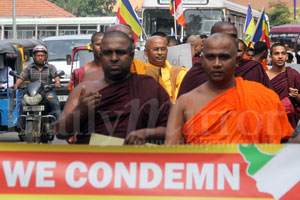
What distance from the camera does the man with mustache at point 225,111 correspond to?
14.3 ft

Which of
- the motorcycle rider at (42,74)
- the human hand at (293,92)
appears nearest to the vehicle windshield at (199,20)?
the motorcycle rider at (42,74)

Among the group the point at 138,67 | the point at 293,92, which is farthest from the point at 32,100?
the point at 293,92

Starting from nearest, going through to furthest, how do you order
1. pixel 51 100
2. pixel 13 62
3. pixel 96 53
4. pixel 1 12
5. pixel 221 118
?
pixel 221 118
pixel 96 53
pixel 51 100
pixel 13 62
pixel 1 12

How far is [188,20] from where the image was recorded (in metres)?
19.7

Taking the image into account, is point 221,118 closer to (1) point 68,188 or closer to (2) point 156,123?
(2) point 156,123

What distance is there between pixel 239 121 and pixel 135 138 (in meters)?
0.64

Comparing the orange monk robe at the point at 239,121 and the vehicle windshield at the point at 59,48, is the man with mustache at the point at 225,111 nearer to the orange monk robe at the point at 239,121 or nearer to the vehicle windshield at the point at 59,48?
the orange monk robe at the point at 239,121

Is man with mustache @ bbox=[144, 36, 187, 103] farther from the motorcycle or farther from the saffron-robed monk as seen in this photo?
the motorcycle

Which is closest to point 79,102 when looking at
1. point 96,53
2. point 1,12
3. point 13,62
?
point 96,53

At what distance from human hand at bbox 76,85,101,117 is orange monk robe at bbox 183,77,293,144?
0.57 m

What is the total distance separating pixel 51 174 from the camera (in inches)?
158

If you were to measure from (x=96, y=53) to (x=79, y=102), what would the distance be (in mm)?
3054

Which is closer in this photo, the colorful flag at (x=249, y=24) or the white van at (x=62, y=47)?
the colorful flag at (x=249, y=24)

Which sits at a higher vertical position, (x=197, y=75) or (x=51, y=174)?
(x=197, y=75)
